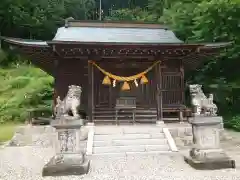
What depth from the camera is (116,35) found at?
14.0m

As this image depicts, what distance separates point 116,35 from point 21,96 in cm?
752

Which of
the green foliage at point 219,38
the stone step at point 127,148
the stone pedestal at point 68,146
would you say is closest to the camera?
the stone pedestal at point 68,146

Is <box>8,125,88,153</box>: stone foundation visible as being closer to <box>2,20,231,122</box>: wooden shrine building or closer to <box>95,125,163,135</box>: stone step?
<box>95,125,163,135</box>: stone step

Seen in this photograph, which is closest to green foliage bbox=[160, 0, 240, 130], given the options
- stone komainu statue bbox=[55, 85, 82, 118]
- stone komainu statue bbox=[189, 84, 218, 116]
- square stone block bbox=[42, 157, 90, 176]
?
stone komainu statue bbox=[189, 84, 218, 116]

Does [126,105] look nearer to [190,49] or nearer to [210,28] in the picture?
[190,49]

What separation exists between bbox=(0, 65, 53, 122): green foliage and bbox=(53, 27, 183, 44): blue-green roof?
5020mm

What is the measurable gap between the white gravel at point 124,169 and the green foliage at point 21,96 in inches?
291

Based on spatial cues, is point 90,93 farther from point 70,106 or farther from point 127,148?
point 70,106

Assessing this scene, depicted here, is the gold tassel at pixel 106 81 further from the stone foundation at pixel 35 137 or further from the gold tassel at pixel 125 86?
the stone foundation at pixel 35 137

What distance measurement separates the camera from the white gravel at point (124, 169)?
6359 mm

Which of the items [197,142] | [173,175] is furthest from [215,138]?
[173,175]

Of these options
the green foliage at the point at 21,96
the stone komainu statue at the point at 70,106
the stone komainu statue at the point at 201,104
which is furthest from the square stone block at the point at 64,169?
the green foliage at the point at 21,96

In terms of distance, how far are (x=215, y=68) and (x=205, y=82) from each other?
1.03 metres

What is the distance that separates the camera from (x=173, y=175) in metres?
6.43
